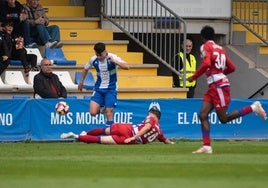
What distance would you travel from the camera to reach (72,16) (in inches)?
1145

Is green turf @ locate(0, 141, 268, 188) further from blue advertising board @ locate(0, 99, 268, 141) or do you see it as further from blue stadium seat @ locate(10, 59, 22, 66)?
blue stadium seat @ locate(10, 59, 22, 66)

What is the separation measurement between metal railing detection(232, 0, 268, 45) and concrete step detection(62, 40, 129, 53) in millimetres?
3612

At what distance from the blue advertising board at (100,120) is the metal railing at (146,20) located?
4839 mm

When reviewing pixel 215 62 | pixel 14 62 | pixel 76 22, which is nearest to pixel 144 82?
pixel 76 22

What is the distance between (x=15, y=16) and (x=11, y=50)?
0.96 metres

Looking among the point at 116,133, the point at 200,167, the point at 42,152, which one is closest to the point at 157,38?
the point at 116,133

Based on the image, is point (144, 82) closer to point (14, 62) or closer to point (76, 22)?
point (76, 22)

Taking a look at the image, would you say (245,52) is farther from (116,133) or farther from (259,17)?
(116,133)

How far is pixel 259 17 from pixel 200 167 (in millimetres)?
15396

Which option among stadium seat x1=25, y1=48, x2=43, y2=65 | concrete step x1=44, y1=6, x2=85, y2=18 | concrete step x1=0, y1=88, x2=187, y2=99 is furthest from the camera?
concrete step x1=44, y1=6, x2=85, y2=18

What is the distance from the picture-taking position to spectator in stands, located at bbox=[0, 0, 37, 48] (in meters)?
25.8

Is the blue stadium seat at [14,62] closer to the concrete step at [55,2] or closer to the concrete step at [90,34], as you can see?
the concrete step at [90,34]

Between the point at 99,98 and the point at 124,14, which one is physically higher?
the point at 124,14

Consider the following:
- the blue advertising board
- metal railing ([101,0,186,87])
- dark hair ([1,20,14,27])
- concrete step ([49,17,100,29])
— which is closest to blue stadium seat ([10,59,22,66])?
dark hair ([1,20,14,27])
